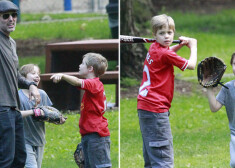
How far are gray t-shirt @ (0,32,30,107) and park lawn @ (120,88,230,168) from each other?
1950 mm

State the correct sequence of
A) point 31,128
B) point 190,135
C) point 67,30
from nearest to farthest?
point 31,128 < point 190,135 < point 67,30

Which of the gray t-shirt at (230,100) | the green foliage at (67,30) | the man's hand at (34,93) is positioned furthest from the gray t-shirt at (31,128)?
the green foliage at (67,30)

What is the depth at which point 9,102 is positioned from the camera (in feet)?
14.7

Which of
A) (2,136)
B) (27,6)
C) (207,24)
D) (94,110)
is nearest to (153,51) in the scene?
(94,110)

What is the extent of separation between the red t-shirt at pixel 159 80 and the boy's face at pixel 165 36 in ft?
0.17

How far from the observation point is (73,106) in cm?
628

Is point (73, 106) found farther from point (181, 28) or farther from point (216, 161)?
point (181, 28)

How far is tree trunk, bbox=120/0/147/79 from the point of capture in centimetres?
991

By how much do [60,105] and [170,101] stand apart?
1.64 meters

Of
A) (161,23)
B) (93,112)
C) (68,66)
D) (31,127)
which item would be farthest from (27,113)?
(68,66)

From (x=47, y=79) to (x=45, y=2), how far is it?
831 cm

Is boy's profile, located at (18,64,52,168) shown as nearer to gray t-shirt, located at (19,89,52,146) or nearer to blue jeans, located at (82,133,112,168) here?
gray t-shirt, located at (19,89,52,146)

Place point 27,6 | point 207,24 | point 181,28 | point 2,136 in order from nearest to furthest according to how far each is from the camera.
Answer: point 2,136 → point 27,6 → point 181,28 → point 207,24

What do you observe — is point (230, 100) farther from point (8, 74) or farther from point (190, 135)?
point (190, 135)
